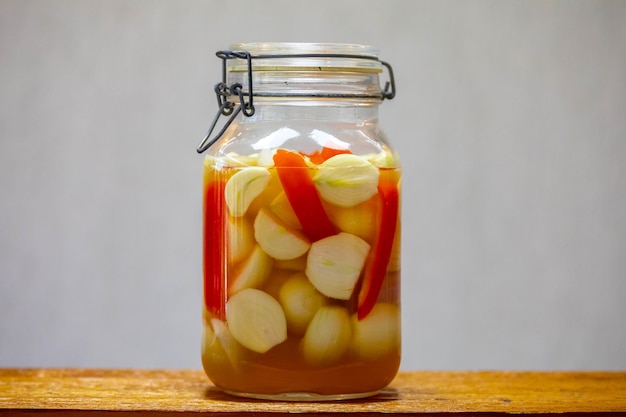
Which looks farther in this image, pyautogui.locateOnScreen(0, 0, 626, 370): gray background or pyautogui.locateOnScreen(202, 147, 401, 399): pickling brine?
pyautogui.locateOnScreen(0, 0, 626, 370): gray background

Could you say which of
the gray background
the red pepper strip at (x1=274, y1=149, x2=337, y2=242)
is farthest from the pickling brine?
the gray background

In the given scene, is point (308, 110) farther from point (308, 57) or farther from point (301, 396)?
point (301, 396)

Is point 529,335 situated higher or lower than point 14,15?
lower

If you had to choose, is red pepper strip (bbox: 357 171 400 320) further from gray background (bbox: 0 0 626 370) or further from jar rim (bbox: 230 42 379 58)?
gray background (bbox: 0 0 626 370)

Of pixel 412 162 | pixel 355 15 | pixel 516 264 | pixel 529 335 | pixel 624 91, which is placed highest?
pixel 355 15

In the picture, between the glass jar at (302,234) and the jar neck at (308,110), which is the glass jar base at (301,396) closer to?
the glass jar at (302,234)

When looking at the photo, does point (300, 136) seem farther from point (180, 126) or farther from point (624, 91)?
point (624, 91)

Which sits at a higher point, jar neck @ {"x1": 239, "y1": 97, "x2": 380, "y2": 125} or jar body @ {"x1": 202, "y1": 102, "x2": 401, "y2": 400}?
jar neck @ {"x1": 239, "y1": 97, "x2": 380, "y2": 125}

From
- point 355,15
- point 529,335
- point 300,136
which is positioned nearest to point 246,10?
point 355,15
